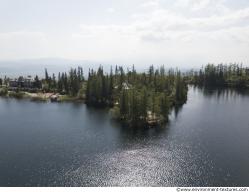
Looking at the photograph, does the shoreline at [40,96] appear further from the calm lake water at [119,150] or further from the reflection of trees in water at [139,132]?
the reflection of trees in water at [139,132]

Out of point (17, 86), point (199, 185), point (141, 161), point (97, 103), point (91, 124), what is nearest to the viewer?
point (199, 185)

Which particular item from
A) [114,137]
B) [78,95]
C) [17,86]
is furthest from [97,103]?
[17,86]

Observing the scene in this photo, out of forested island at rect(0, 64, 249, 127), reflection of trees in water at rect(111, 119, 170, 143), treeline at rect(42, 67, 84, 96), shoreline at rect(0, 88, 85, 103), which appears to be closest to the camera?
reflection of trees in water at rect(111, 119, 170, 143)

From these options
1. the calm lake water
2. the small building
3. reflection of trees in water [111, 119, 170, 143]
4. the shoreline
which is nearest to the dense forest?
the small building

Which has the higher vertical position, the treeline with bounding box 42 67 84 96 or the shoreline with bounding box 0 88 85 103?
the treeline with bounding box 42 67 84 96

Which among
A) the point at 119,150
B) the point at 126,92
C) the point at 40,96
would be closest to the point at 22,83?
the point at 40,96

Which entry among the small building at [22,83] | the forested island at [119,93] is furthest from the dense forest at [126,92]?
the small building at [22,83]

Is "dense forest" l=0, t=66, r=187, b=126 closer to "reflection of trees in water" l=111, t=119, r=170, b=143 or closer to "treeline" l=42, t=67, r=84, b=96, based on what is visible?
"treeline" l=42, t=67, r=84, b=96

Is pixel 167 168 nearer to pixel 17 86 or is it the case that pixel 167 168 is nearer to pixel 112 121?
pixel 112 121
